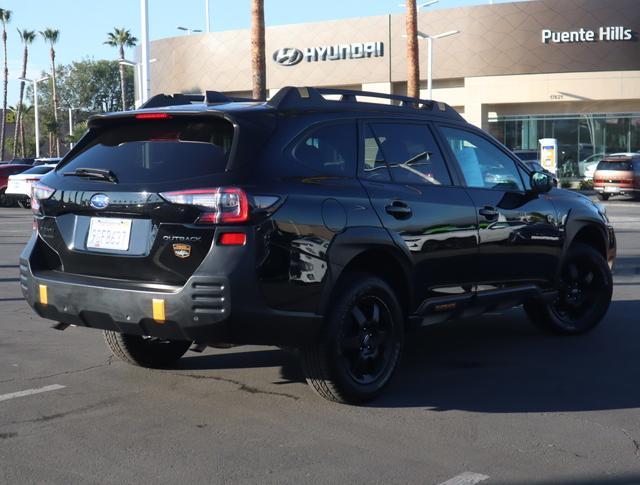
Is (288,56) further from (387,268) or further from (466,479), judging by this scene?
(466,479)

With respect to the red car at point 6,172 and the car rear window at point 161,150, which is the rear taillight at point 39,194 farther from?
the red car at point 6,172

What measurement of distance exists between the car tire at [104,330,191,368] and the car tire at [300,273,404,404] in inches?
59.7

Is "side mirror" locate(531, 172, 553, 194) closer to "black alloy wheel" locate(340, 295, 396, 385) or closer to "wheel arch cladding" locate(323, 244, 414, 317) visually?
"wheel arch cladding" locate(323, 244, 414, 317)

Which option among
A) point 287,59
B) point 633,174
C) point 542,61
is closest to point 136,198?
point 633,174

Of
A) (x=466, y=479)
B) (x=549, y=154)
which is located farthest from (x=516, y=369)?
(x=549, y=154)

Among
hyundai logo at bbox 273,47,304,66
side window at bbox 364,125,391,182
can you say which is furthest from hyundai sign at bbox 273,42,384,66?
side window at bbox 364,125,391,182

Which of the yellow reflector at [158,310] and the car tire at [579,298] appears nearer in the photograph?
the yellow reflector at [158,310]

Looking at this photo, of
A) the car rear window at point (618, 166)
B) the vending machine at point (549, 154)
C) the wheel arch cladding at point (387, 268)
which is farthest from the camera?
the vending machine at point (549, 154)

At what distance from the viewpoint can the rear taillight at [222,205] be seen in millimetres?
5250

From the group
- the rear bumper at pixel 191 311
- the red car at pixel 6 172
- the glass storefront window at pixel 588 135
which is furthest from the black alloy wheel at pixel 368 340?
the glass storefront window at pixel 588 135

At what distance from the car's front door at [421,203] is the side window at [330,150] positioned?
0.11 m

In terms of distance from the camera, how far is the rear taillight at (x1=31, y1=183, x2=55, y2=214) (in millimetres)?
5980

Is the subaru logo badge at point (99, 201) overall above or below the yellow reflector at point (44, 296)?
above

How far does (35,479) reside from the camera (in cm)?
458
